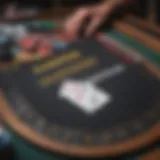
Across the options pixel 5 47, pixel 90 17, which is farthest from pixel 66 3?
pixel 5 47

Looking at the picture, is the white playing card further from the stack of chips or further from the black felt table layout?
the stack of chips

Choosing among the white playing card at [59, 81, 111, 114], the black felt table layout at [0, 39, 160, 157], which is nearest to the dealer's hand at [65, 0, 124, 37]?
the black felt table layout at [0, 39, 160, 157]

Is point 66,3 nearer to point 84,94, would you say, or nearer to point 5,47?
point 5,47

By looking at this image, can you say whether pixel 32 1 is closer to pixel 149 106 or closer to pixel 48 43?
pixel 48 43

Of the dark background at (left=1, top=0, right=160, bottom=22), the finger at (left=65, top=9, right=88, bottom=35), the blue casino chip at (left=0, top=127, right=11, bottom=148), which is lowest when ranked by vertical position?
the dark background at (left=1, top=0, right=160, bottom=22)

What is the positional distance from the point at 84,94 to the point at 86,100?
20 millimetres

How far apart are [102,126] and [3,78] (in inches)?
11.2

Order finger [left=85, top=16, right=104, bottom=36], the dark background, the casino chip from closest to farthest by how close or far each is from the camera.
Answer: the casino chip, finger [left=85, top=16, right=104, bottom=36], the dark background

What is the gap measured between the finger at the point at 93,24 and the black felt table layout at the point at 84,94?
14cm

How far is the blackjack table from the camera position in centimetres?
74

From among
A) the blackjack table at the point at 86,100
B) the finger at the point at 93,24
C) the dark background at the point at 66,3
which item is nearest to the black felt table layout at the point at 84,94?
the blackjack table at the point at 86,100

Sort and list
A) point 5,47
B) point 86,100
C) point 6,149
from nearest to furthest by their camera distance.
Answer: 1. point 6,149
2. point 86,100
3. point 5,47

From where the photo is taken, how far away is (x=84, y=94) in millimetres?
845

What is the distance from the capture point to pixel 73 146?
28.8 inches
